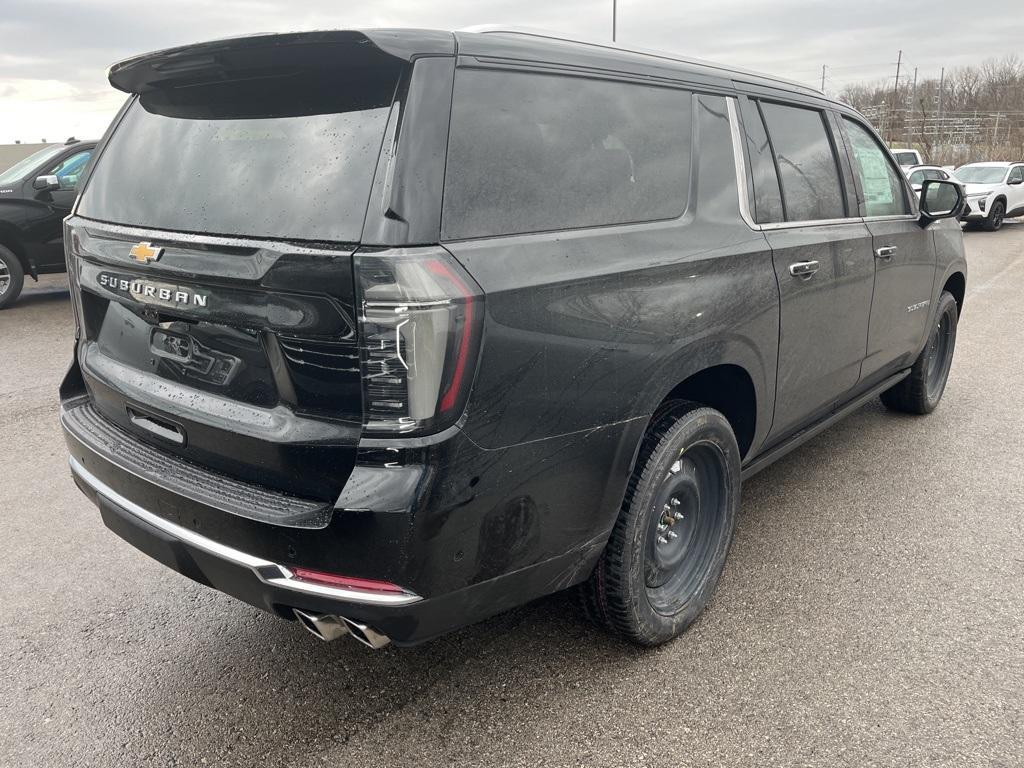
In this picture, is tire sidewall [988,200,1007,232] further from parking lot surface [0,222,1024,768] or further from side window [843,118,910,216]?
parking lot surface [0,222,1024,768]

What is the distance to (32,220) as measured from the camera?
881 cm

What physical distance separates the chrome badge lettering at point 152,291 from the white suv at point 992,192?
20.5m

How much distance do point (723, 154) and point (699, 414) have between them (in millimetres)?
947

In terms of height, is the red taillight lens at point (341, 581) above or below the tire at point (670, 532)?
above

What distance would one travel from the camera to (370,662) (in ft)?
9.02

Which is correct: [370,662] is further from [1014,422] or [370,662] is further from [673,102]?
[1014,422]

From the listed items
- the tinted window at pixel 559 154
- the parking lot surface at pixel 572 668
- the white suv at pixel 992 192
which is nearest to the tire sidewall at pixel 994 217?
the white suv at pixel 992 192

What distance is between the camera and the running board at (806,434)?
11.0ft

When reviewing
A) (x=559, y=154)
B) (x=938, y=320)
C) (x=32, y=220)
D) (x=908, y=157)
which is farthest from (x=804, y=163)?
(x=908, y=157)

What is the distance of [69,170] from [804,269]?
8.84 meters

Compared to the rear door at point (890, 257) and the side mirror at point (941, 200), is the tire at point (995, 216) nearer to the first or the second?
the side mirror at point (941, 200)

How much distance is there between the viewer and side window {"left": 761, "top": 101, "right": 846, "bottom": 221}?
10.7ft

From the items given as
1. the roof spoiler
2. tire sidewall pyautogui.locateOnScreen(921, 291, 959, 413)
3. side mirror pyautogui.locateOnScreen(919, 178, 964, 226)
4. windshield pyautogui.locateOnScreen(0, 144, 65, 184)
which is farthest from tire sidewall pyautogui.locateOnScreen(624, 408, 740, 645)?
windshield pyautogui.locateOnScreen(0, 144, 65, 184)

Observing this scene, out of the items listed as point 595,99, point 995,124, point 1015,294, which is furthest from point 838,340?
point 995,124
